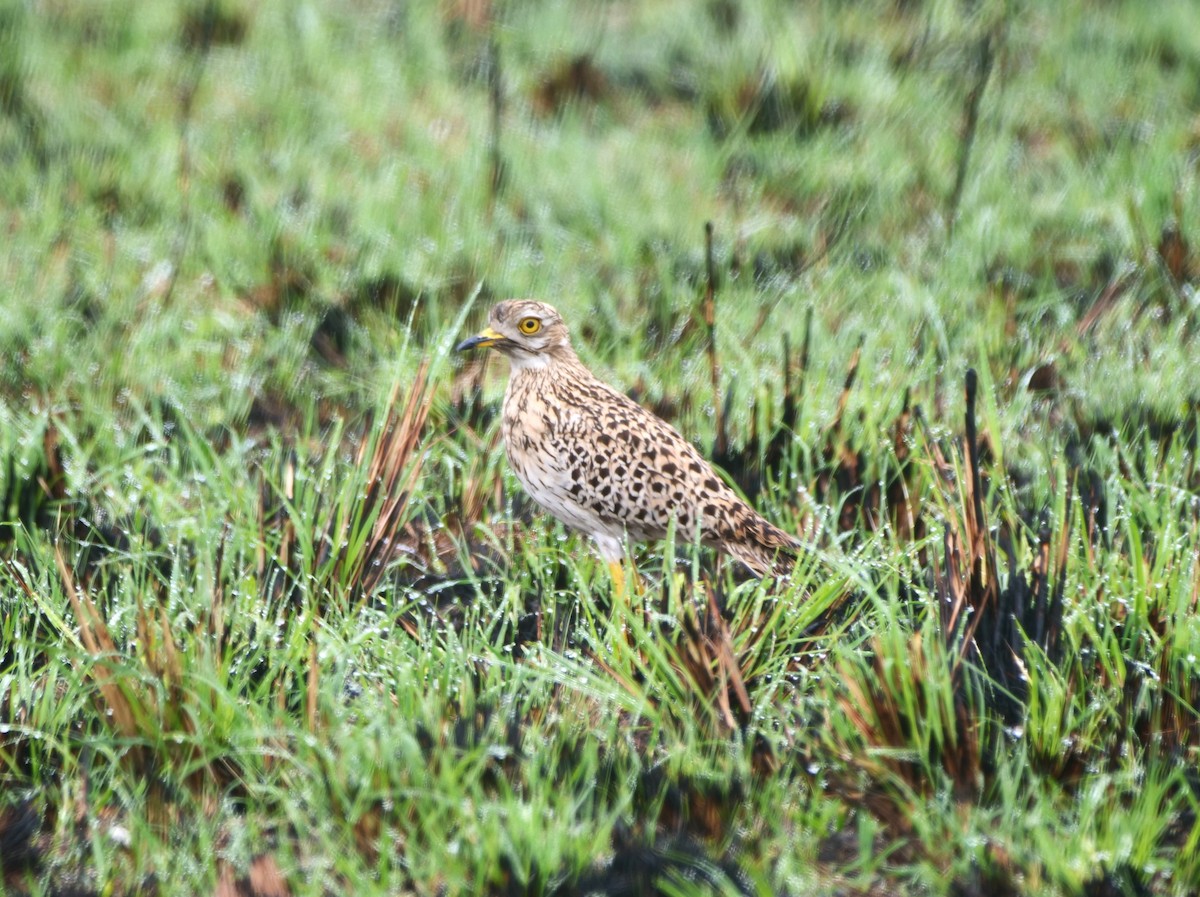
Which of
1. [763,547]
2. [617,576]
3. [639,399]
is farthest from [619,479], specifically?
[639,399]

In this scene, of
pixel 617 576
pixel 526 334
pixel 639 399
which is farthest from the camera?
pixel 639 399

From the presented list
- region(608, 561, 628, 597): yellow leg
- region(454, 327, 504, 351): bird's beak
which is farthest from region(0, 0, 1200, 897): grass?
region(454, 327, 504, 351): bird's beak

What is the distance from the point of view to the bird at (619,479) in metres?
4.00

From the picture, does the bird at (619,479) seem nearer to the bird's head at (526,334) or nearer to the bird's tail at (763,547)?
the bird's tail at (763,547)

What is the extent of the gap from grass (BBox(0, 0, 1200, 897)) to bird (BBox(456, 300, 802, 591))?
0.43 ft

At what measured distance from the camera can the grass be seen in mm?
3113

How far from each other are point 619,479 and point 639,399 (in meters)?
0.96

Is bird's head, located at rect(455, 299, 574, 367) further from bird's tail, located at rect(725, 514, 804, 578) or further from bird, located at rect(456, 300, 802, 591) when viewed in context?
bird's tail, located at rect(725, 514, 804, 578)

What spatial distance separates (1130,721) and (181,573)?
7.54 feet

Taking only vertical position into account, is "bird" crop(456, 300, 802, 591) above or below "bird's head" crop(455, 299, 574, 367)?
below

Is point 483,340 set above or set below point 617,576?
above

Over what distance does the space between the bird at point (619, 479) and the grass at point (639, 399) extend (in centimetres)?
13

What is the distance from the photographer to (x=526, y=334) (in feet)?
14.4

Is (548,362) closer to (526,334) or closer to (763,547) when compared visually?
(526,334)
